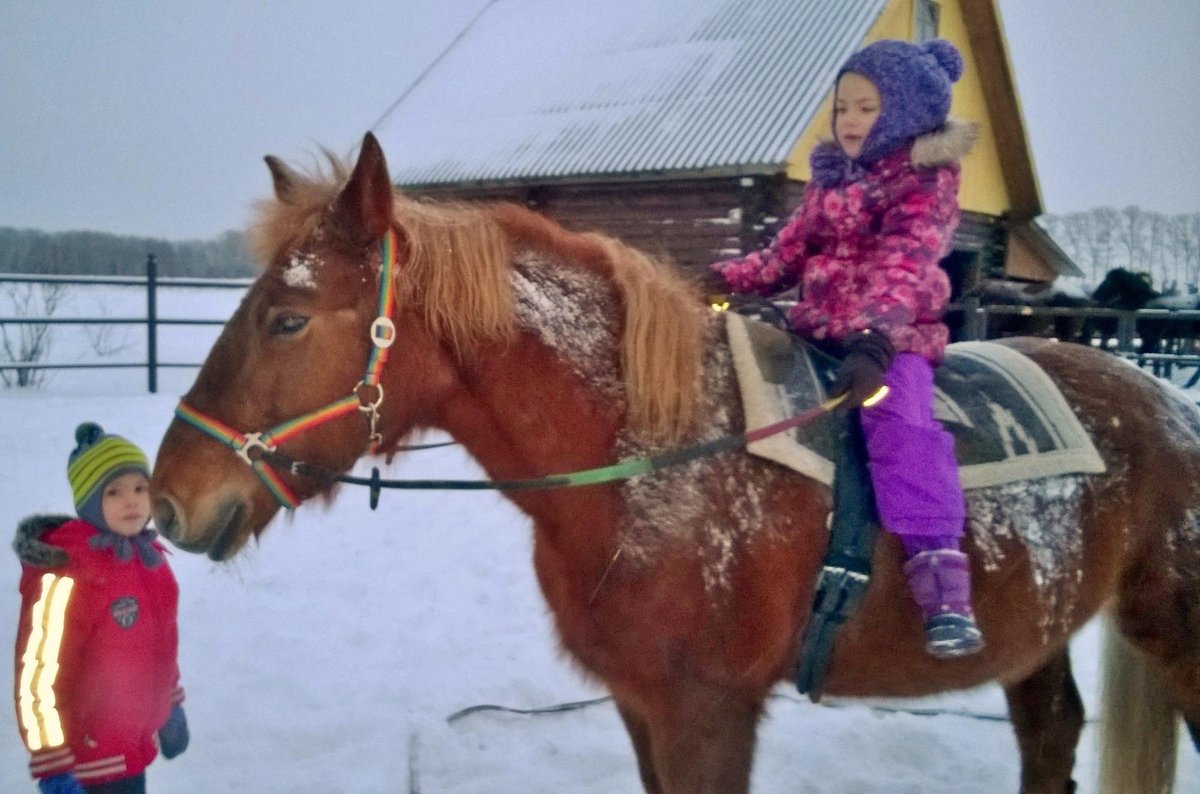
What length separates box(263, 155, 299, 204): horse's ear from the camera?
201 centimetres

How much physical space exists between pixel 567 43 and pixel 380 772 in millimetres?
14118

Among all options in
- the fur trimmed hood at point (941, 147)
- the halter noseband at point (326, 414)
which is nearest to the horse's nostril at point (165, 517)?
the halter noseband at point (326, 414)

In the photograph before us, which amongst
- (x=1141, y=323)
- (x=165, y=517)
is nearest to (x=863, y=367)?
(x=165, y=517)

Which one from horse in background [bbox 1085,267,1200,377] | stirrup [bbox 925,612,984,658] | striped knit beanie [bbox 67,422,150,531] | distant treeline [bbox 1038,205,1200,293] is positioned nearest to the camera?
stirrup [bbox 925,612,984,658]

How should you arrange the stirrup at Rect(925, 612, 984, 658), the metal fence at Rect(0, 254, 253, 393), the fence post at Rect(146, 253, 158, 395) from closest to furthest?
the stirrup at Rect(925, 612, 984, 658) → the metal fence at Rect(0, 254, 253, 393) → the fence post at Rect(146, 253, 158, 395)

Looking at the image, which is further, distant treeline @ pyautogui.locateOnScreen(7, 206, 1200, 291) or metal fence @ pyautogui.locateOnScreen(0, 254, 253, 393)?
distant treeline @ pyautogui.locateOnScreen(7, 206, 1200, 291)

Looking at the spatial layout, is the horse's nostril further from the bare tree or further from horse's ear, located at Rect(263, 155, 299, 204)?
the bare tree

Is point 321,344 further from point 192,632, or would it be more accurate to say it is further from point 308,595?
point 308,595

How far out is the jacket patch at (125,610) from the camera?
2385 millimetres

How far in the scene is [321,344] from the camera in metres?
1.80

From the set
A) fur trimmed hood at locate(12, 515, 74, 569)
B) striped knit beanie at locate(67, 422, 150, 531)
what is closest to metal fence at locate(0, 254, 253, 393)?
striped knit beanie at locate(67, 422, 150, 531)

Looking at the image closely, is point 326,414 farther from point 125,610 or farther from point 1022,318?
point 1022,318

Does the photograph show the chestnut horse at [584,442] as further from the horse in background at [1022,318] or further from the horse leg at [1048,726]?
the horse in background at [1022,318]

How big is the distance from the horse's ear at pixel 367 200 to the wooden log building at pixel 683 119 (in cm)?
851
